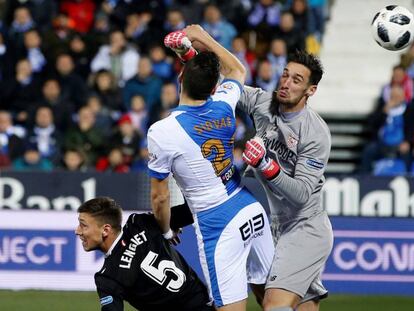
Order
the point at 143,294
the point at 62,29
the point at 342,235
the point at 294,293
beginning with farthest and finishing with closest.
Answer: the point at 62,29, the point at 342,235, the point at 294,293, the point at 143,294

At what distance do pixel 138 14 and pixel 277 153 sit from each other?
9705 millimetres

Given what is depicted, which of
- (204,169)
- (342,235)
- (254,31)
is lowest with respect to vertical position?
(342,235)

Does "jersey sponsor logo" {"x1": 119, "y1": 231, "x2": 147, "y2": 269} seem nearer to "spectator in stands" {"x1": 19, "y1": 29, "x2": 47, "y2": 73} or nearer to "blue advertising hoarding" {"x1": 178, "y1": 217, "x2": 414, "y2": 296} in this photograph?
"blue advertising hoarding" {"x1": 178, "y1": 217, "x2": 414, "y2": 296}

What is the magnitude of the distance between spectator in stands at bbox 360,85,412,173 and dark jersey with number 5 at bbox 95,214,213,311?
873 centimetres

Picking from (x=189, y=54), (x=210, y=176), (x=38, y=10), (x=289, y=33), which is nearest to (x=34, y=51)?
(x=38, y=10)

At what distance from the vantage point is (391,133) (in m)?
15.9

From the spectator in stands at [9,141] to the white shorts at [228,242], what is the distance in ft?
25.3

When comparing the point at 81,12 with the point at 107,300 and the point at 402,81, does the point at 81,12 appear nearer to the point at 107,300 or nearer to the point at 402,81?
the point at 402,81

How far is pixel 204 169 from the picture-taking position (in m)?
7.35

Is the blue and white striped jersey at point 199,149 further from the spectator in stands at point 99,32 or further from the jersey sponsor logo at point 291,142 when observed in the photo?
the spectator in stands at point 99,32

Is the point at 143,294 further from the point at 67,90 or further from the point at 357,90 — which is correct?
the point at 357,90

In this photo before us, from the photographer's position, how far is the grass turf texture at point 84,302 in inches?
446

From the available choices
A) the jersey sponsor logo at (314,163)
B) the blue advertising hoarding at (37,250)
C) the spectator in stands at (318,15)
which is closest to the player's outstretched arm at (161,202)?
the jersey sponsor logo at (314,163)

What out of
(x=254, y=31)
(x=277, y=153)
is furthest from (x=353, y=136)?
(x=277, y=153)
